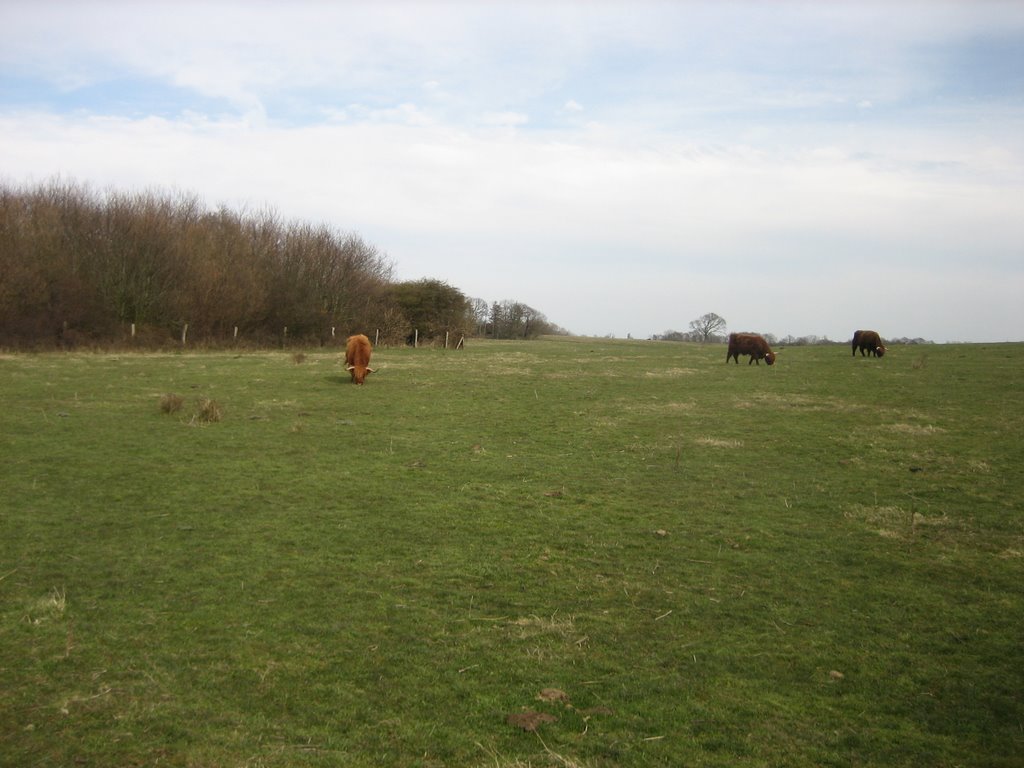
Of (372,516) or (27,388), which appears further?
(27,388)

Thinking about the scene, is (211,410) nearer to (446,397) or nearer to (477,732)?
(446,397)

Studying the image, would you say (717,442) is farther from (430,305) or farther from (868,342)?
(430,305)

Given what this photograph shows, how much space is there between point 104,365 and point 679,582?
84.0ft

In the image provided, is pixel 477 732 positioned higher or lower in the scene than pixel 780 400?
lower

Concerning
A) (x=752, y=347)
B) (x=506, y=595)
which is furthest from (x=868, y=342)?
(x=506, y=595)

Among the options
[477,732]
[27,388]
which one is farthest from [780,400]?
[27,388]

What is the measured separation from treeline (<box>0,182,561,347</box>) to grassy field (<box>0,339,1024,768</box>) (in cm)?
2857

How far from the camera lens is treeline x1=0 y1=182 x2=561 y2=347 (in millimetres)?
38688

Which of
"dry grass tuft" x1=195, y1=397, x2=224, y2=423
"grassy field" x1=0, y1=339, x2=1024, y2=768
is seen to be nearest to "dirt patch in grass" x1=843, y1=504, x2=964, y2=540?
"grassy field" x1=0, y1=339, x2=1024, y2=768

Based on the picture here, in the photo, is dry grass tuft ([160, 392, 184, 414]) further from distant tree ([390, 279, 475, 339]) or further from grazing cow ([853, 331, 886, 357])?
distant tree ([390, 279, 475, 339])

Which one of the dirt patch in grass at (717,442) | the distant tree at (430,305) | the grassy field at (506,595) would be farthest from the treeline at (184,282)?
the dirt patch in grass at (717,442)

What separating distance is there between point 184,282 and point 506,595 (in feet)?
144

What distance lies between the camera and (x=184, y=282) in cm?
4472

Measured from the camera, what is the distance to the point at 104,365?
86.5 feet
